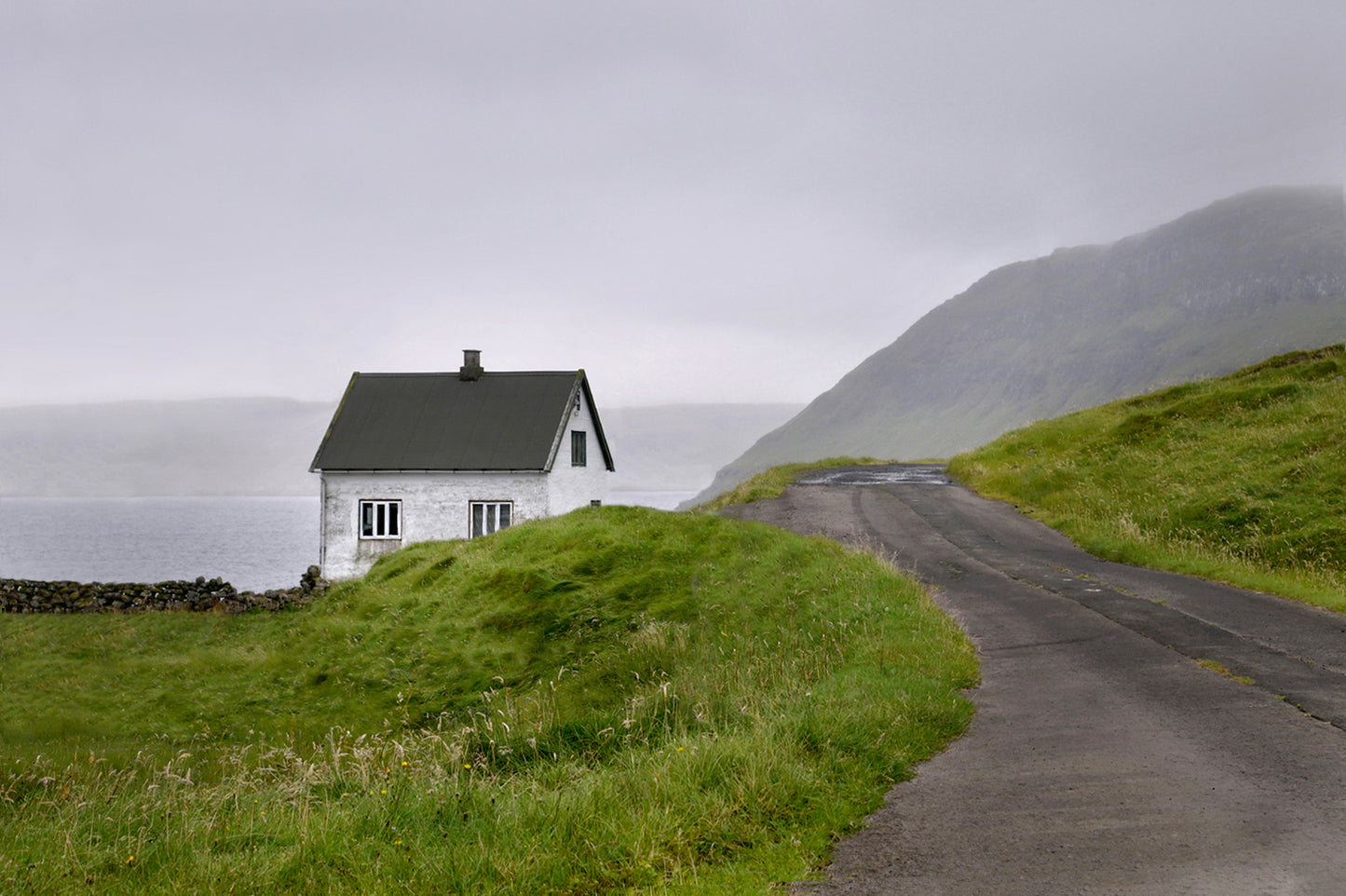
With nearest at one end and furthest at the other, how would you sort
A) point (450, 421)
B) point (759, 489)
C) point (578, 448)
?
1. point (759, 489)
2. point (450, 421)
3. point (578, 448)

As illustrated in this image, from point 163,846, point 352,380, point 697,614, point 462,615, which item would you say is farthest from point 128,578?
point 163,846

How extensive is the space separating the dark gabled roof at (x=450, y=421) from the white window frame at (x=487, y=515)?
5.35 ft

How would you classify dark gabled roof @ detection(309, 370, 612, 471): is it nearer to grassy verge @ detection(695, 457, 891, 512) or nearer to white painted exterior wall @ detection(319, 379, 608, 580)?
white painted exterior wall @ detection(319, 379, 608, 580)

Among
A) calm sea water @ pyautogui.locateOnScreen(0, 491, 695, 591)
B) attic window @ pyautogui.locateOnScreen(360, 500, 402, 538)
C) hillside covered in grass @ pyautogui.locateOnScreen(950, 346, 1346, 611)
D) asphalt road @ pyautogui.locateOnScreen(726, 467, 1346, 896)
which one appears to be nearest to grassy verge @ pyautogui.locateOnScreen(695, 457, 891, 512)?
hillside covered in grass @ pyautogui.locateOnScreen(950, 346, 1346, 611)

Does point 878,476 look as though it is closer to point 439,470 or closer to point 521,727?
point 439,470

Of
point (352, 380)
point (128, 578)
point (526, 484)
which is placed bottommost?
point (128, 578)

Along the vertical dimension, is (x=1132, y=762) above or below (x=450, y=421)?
below

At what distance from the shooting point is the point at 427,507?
36.4 meters

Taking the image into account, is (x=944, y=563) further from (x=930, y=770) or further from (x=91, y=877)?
(x=91, y=877)

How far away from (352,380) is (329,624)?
22.4 meters

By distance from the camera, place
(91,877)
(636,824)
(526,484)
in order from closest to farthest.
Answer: (91,877), (636,824), (526,484)

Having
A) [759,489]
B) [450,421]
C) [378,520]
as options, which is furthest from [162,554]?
[759,489]

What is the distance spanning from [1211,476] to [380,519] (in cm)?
3086

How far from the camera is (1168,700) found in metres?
8.72
